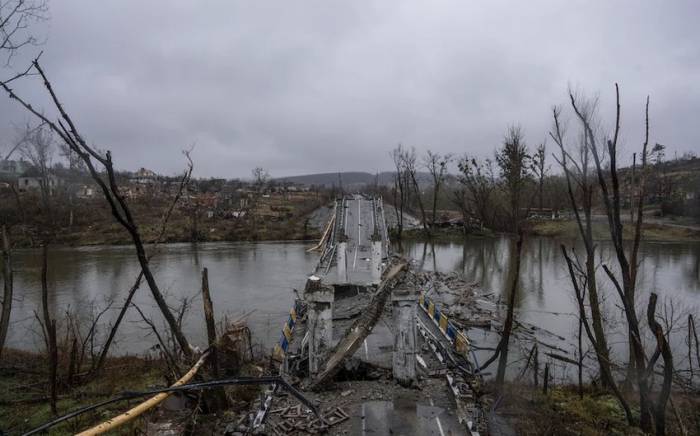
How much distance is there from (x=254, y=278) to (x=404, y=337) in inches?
758

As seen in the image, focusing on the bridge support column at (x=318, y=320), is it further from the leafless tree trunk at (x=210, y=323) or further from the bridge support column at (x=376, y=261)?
the bridge support column at (x=376, y=261)

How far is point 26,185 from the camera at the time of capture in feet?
206

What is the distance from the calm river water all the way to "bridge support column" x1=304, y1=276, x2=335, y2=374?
16.6 ft

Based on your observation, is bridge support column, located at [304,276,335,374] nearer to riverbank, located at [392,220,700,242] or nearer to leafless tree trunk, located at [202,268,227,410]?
leafless tree trunk, located at [202,268,227,410]

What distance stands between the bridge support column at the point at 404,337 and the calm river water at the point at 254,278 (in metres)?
6.75

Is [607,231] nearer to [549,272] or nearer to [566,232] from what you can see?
[566,232]

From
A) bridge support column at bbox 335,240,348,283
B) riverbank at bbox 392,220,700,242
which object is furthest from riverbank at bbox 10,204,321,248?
bridge support column at bbox 335,240,348,283

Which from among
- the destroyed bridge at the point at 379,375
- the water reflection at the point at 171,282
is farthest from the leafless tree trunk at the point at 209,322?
the water reflection at the point at 171,282

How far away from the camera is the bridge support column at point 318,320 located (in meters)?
9.60

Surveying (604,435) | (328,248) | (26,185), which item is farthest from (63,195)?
(604,435)

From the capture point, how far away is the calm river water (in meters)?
18.4

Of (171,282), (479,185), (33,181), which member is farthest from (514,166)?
(33,181)

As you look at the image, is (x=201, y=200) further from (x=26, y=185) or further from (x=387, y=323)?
(x=387, y=323)

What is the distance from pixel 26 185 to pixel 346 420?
70619 mm
